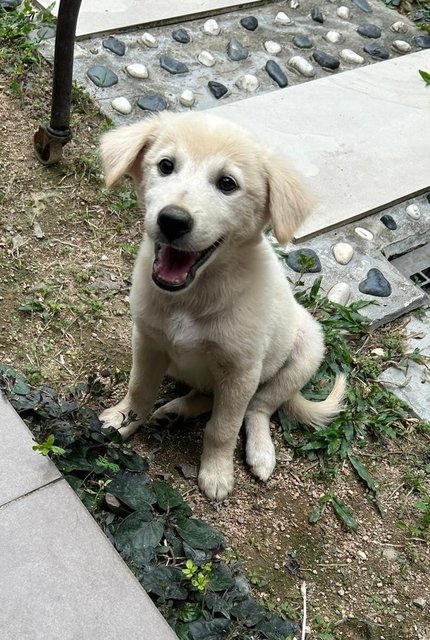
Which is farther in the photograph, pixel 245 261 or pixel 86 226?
pixel 86 226

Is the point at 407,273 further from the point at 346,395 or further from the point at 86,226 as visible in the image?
the point at 86,226

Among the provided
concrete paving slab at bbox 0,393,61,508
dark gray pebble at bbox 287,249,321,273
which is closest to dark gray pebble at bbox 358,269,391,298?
dark gray pebble at bbox 287,249,321,273

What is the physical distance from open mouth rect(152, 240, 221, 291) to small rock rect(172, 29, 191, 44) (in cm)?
265

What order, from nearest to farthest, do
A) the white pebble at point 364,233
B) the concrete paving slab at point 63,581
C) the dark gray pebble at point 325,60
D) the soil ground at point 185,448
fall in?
the concrete paving slab at point 63,581 < the soil ground at point 185,448 < the white pebble at point 364,233 < the dark gray pebble at point 325,60

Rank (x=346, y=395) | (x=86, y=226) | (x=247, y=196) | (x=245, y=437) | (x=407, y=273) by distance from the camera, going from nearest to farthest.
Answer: (x=247, y=196), (x=245, y=437), (x=346, y=395), (x=86, y=226), (x=407, y=273)

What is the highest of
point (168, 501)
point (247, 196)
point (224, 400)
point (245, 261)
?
point (247, 196)

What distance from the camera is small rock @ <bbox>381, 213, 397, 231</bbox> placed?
3.70 metres

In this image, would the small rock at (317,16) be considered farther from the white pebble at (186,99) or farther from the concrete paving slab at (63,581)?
the concrete paving slab at (63,581)

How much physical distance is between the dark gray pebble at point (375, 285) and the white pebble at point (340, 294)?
Answer: 84 millimetres

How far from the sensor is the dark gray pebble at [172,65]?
13.8ft

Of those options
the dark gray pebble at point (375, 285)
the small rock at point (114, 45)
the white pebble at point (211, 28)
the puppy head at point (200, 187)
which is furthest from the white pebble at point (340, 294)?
the white pebble at point (211, 28)

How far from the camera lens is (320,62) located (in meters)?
4.55

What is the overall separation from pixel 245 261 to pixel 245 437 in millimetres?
792

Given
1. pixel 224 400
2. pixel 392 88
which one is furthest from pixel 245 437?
pixel 392 88
